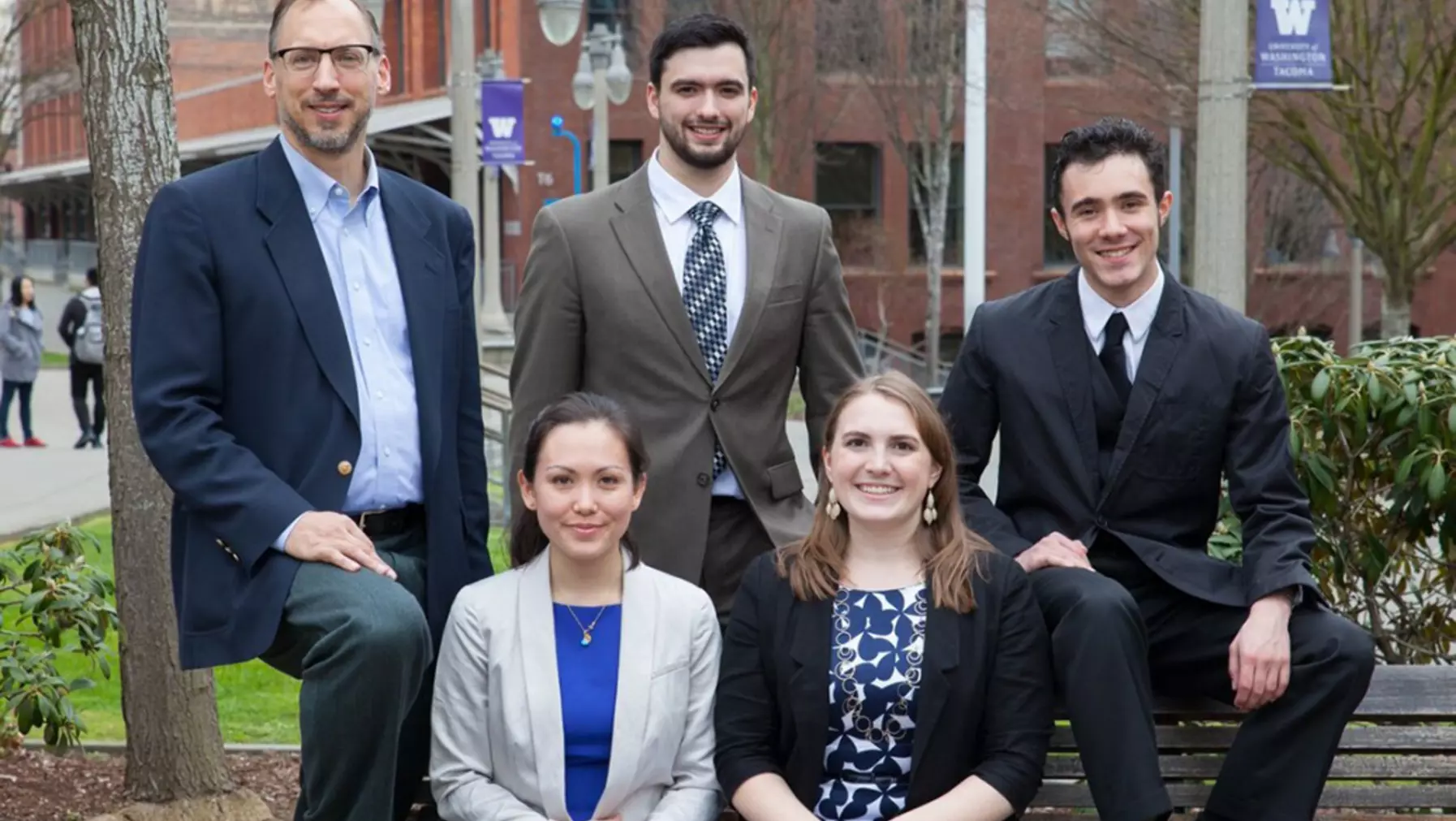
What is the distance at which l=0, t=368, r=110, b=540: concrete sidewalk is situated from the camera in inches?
578

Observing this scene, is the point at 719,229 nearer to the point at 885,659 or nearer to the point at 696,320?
the point at 696,320

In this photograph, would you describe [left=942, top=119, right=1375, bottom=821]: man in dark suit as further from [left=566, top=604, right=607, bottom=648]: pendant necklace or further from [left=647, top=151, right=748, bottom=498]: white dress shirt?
[left=566, top=604, right=607, bottom=648]: pendant necklace

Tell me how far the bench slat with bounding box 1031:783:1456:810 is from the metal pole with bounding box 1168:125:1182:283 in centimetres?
2362

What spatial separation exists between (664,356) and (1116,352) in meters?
1.12

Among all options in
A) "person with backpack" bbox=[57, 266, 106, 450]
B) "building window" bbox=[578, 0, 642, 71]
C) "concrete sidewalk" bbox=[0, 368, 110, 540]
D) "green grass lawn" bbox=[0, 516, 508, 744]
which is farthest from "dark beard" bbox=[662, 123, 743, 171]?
"building window" bbox=[578, 0, 642, 71]

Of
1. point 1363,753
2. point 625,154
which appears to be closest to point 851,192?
point 625,154

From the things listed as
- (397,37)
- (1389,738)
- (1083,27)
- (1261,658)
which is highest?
(397,37)

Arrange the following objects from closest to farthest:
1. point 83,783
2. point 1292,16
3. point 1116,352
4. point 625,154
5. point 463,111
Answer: point 1116,352 → point 83,783 → point 1292,16 → point 463,111 → point 625,154

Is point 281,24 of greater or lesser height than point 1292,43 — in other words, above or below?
below

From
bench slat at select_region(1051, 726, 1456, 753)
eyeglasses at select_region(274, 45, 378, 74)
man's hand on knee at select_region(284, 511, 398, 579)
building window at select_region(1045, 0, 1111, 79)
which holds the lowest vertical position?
bench slat at select_region(1051, 726, 1456, 753)

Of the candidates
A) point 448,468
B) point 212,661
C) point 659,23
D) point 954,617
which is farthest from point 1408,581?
point 659,23

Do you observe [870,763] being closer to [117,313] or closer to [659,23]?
[117,313]

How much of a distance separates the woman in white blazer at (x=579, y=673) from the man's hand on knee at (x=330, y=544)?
461mm

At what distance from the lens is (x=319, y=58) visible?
429 cm
